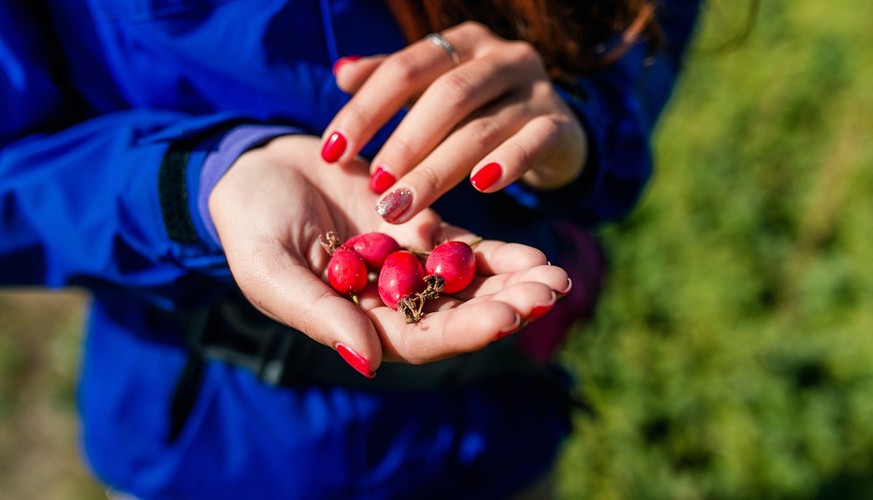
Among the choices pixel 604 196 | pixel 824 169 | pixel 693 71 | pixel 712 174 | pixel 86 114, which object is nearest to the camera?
pixel 86 114

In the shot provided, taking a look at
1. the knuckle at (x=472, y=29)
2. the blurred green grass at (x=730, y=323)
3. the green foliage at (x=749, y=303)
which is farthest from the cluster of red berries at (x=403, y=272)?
the green foliage at (x=749, y=303)

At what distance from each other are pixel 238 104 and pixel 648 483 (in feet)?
6.88

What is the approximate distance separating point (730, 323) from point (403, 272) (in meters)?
2.39

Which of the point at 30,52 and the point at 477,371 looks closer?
the point at 30,52

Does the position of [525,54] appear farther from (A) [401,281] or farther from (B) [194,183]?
(B) [194,183]

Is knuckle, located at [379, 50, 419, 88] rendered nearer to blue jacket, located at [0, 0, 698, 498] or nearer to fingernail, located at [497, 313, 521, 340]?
blue jacket, located at [0, 0, 698, 498]

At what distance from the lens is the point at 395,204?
123 cm

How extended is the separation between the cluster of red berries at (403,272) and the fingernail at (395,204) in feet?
0.26

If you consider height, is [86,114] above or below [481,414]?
above

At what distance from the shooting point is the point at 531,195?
1.66 m

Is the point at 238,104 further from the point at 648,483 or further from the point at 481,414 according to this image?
the point at 648,483

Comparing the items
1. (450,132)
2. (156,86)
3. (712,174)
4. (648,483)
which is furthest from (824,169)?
(156,86)

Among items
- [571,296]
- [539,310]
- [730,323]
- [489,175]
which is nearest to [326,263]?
[489,175]

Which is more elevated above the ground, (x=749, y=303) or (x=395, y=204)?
(x=395, y=204)
